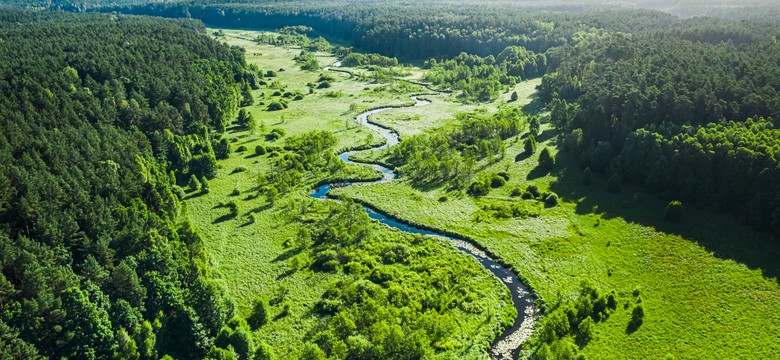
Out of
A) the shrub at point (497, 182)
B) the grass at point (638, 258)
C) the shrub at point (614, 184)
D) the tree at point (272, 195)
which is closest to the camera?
the grass at point (638, 258)

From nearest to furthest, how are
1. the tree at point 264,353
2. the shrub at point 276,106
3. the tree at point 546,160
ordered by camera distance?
the tree at point 264,353
the tree at point 546,160
the shrub at point 276,106

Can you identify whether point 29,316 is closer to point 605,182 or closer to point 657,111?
point 605,182

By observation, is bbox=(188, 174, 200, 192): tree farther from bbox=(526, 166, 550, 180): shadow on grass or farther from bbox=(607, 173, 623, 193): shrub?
bbox=(607, 173, 623, 193): shrub

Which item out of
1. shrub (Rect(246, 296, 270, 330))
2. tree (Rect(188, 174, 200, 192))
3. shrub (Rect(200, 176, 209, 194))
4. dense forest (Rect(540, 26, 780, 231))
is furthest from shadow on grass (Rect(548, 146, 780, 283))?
tree (Rect(188, 174, 200, 192))

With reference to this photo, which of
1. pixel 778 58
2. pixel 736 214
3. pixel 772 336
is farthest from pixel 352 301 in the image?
pixel 778 58

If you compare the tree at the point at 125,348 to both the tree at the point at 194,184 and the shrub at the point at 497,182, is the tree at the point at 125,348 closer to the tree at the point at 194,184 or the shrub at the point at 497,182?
the tree at the point at 194,184

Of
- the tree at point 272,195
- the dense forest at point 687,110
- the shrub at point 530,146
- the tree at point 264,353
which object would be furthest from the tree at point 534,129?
the tree at point 264,353
